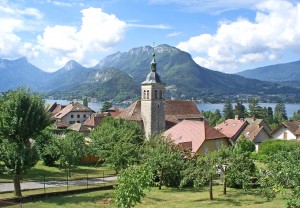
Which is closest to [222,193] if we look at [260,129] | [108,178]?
[108,178]

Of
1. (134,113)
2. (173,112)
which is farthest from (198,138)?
(173,112)

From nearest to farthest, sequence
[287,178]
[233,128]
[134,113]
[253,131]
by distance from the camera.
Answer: [287,178] → [134,113] → [253,131] → [233,128]

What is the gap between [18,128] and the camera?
26922 mm

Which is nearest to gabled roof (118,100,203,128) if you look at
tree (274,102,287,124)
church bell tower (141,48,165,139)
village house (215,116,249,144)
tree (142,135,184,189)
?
church bell tower (141,48,165,139)

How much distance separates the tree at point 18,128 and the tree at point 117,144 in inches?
359

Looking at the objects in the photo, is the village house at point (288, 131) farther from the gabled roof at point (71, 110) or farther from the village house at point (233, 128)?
the gabled roof at point (71, 110)

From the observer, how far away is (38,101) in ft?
92.5

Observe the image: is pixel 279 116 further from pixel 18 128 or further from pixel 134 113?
pixel 18 128

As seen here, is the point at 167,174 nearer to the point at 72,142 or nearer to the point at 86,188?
the point at 86,188

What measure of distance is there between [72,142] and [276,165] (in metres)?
24.7

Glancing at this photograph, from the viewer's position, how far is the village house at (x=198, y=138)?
153 feet

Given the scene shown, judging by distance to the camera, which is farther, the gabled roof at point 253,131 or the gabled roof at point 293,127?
the gabled roof at point 293,127

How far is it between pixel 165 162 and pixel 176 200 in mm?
5204

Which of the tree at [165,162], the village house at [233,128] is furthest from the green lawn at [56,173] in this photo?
the village house at [233,128]
